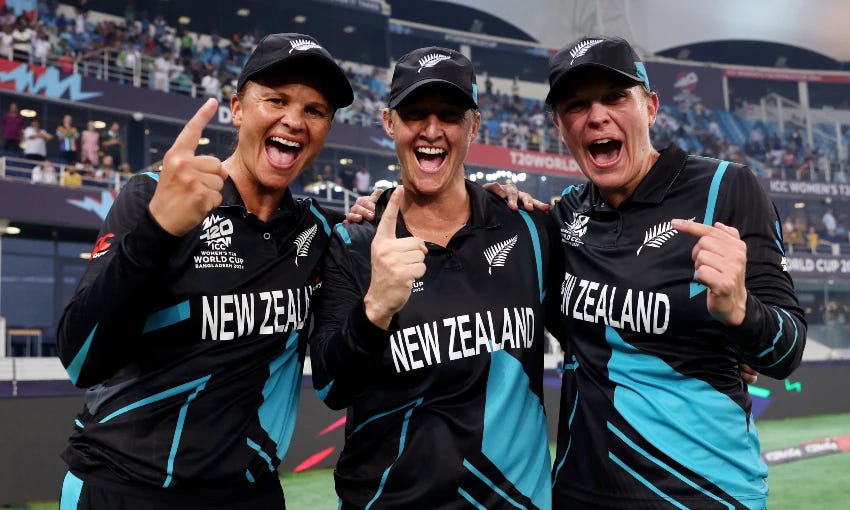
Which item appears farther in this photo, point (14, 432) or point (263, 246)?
point (14, 432)

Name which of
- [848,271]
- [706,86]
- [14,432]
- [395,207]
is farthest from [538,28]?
[395,207]

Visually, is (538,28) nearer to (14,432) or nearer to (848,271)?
(848,271)

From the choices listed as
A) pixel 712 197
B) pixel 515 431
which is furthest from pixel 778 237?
pixel 515 431

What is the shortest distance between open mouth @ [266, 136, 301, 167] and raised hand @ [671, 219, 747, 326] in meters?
1.34

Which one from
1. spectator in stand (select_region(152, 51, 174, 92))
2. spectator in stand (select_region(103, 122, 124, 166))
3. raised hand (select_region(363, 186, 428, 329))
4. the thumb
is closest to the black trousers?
raised hand (select_region(363, 186, 428, 329))

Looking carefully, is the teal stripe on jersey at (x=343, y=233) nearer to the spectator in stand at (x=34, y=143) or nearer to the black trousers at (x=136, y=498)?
the black trousers at (x=136, y=498)

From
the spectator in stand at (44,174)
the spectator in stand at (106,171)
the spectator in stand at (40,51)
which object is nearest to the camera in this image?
the spectator in stand at (44,174)

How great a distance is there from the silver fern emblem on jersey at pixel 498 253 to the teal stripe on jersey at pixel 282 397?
0.74 m

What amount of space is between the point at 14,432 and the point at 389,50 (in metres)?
24.8

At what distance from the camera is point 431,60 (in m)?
2.51

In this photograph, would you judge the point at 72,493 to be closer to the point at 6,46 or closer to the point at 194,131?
the point at 194,131

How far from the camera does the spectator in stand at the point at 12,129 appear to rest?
16.2 metres

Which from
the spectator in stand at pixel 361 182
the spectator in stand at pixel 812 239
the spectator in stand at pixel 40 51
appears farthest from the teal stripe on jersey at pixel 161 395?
the spectator in stand at pixel 812 239

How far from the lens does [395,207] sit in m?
2.29
